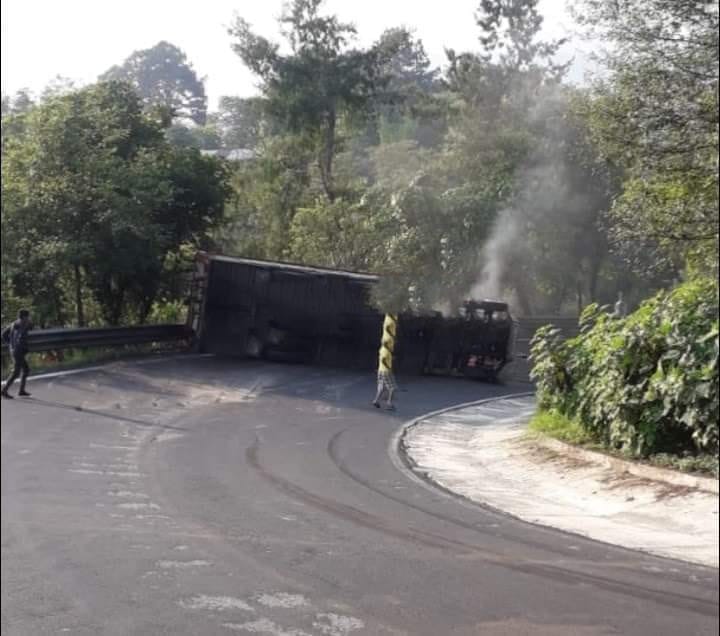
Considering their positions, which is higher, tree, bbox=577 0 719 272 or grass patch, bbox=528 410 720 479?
tree, bbox=577 0 719 272

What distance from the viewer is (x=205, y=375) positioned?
40.2ft

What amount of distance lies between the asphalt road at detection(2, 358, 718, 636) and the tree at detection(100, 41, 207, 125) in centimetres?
236

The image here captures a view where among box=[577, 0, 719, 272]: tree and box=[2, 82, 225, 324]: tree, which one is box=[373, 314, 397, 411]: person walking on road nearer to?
box=[2, 82, 225, 324]: tree

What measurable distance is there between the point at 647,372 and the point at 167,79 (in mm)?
6967

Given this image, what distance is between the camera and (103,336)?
32.5 ft

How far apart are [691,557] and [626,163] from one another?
4.79 metres

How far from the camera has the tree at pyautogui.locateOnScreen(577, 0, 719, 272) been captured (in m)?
10.2

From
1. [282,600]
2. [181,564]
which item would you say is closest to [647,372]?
[181,564]

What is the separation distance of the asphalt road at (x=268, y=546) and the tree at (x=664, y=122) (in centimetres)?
292

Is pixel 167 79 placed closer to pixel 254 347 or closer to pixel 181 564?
pixel 181 564

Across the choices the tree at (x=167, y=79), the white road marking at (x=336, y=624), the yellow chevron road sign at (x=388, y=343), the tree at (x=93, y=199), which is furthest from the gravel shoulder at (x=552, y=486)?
the tree at (x=167, y=79)

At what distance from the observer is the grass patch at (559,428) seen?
39.9 ft

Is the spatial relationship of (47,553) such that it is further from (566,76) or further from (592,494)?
(566,76)

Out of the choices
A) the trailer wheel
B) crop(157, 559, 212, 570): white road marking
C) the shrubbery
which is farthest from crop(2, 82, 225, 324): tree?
the shrubbery
